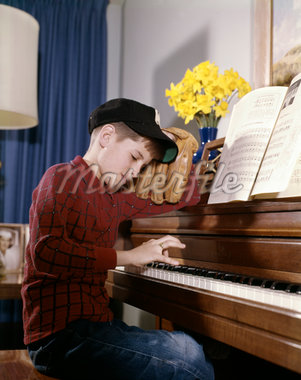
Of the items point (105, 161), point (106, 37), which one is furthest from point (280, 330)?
point (106, 37)

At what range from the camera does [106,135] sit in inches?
60.9

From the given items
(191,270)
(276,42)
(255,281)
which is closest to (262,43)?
(276,42)

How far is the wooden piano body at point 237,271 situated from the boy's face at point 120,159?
9.3 inches

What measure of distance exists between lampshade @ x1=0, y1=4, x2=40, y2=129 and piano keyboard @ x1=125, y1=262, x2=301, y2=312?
173cm

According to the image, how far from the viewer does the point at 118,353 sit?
3.79ft

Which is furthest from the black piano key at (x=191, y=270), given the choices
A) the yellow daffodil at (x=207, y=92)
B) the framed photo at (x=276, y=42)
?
the framed photo at (x=276, y=42)

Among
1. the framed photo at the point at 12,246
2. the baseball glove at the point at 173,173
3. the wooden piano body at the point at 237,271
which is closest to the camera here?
the wooden piano body at the point at 237,271

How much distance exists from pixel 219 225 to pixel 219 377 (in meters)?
0.78

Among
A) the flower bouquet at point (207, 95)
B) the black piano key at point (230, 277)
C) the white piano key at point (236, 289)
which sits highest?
the flower bouquet at point (207, 95)

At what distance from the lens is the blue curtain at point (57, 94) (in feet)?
11.5

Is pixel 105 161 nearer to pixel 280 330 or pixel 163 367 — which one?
pixel 163 367

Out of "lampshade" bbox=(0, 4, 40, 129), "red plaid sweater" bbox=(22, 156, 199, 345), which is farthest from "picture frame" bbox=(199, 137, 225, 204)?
"lampshade" bbox=(0, 4, 40, 129)

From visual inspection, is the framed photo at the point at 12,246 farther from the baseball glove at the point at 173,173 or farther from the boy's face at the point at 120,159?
the boy's face at the point at 120,159

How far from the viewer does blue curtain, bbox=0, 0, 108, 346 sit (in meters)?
3.51
